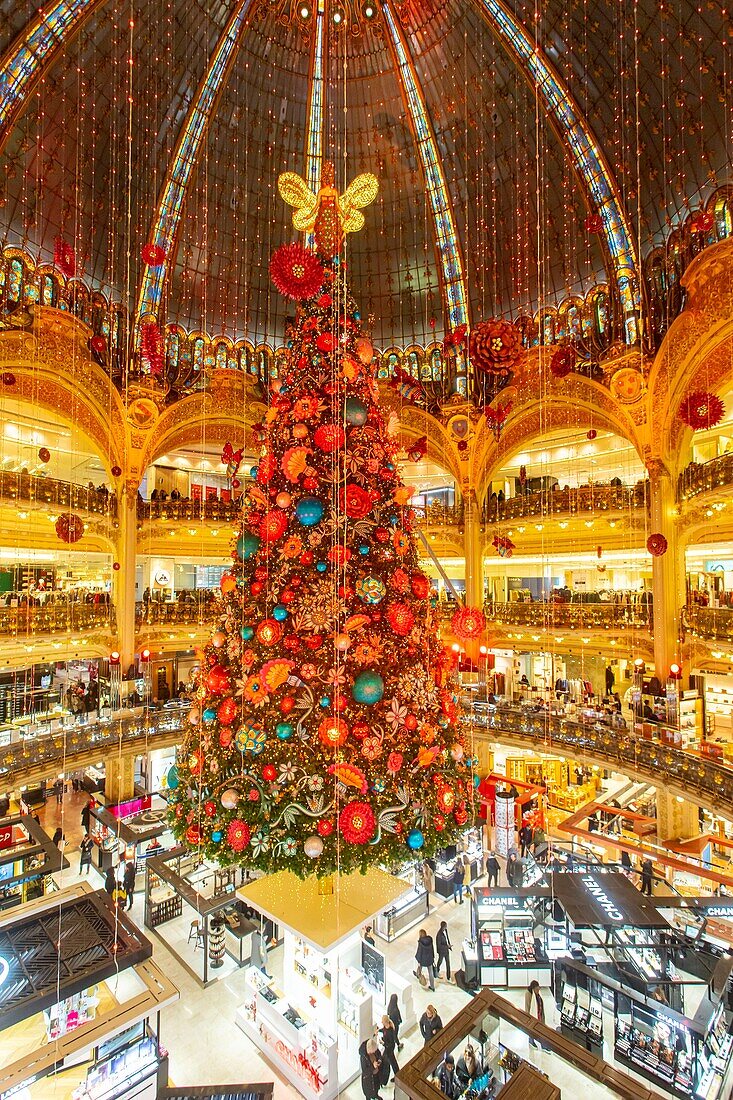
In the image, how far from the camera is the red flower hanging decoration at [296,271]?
5480 mm

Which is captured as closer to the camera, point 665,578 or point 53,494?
point 665,578

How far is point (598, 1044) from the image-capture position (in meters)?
7.79

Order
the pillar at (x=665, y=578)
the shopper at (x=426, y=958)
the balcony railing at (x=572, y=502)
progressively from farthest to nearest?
the balcony railing at (x=572, y=502)
the pillar at (x=665, y=578)
the shopper at (x=426, y=958)

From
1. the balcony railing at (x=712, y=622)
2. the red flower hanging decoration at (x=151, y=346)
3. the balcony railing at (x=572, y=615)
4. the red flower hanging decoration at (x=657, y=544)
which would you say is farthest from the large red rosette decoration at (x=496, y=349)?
the balcony railing at (x=572, y=615)

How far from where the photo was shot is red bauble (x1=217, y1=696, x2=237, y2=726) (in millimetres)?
5340

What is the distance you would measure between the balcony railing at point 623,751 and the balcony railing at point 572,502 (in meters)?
6.94

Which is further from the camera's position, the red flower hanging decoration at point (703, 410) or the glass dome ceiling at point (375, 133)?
the glass dome ceiling at point (375, 133)

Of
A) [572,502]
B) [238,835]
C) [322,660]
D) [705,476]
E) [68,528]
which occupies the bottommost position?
[238,835]

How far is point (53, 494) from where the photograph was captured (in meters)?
15.9

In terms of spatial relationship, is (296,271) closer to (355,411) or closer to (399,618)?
(355,411)

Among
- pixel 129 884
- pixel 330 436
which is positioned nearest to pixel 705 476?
pixel 330 436

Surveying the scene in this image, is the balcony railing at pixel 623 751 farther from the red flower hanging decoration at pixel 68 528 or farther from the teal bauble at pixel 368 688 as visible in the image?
the red flower hanging decoration at pixel 68 528

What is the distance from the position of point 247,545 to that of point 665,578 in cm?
1410

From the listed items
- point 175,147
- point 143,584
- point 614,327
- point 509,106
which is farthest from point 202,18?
point 143,584
